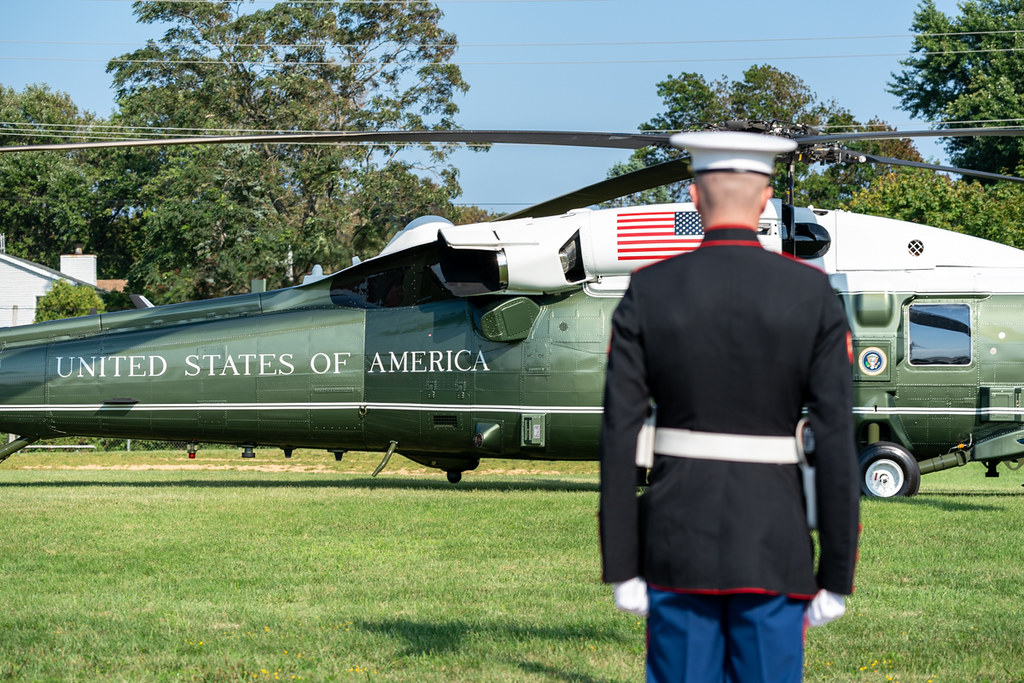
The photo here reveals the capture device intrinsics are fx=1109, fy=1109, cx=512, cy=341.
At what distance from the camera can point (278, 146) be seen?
42250mm

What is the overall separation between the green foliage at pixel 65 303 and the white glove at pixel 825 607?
4680cm

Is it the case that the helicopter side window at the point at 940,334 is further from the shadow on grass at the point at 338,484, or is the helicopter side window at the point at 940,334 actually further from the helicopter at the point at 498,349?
the shadow on grass at the point at 338,484

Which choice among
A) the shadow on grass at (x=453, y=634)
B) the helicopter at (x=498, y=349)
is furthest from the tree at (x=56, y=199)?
the shadow on grass at (x=453, y=634)

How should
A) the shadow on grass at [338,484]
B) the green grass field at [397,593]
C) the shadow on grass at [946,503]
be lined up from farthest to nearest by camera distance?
the shadow on grass at [338,484] < the shadow on grass at [946,503] < the green grass field at [397,593]

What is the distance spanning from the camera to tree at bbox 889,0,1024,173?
4909 cm

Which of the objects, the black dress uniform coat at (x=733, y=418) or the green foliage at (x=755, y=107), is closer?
the black dress uniform coat at (x=733, y=418)

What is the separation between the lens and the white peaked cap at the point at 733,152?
11.3 ft

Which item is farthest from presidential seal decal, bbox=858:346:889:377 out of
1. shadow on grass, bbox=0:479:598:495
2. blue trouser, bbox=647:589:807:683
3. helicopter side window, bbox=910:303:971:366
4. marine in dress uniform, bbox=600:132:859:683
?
blue trouser, bbox=647:589:807:683

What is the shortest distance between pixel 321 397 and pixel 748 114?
140ft

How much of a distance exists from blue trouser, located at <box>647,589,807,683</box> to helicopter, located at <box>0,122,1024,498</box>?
9.47m

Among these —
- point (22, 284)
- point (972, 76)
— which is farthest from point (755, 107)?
point (22, 284)

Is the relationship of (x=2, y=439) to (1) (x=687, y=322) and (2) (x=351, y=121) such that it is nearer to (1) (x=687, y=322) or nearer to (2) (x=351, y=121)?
(2) (x=351, y=121)

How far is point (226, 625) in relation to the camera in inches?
277

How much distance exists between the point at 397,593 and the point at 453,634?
136cm
